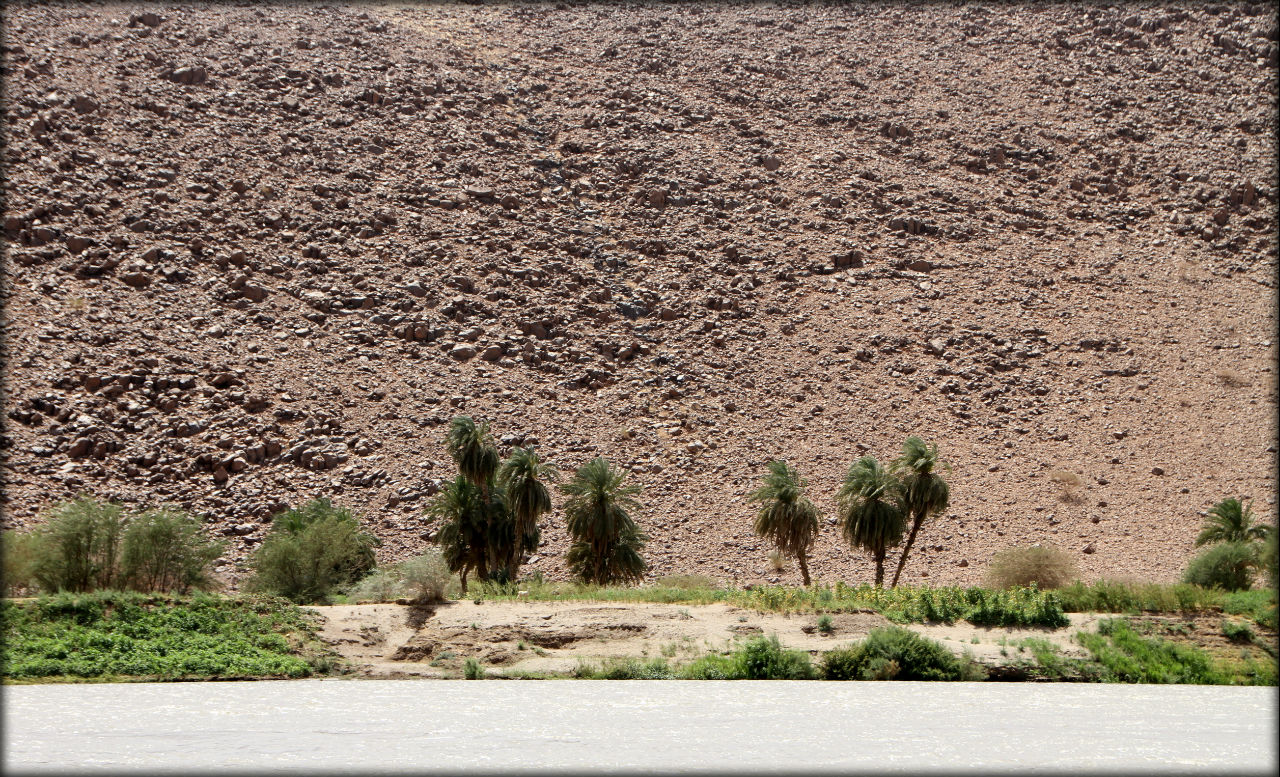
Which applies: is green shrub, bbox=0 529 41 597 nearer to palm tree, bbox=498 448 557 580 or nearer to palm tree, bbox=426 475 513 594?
palm tree, bbox=426 475 513 594

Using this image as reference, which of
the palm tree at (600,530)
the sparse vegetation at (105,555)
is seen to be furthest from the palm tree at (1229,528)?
the sparse vegetation at (105,555)

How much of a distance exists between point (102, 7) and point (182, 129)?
42.0 ft

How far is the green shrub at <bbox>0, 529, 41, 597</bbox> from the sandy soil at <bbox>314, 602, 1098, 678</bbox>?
8.72 meters

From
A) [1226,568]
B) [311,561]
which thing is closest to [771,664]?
[311,561]

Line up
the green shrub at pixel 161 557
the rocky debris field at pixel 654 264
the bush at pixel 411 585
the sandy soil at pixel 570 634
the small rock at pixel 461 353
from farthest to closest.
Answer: the small rock at pixel 461 353 → the rocky debris field at pixel 654 264 → the green shrub at pixel 161 557 → the bush at pixel 411 585 → the sandy soil at pixel 570 634

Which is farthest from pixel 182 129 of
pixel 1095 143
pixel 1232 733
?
pixel 1232 733

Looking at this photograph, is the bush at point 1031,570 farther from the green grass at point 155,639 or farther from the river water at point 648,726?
the green grass at point 155,639

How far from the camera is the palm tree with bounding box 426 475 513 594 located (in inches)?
1331

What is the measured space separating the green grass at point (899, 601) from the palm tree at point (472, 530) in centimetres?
694

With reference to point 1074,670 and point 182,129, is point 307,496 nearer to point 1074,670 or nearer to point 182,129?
point 182,129

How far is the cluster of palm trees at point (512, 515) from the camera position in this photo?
33688mm

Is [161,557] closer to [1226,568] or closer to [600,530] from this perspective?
[600,530]

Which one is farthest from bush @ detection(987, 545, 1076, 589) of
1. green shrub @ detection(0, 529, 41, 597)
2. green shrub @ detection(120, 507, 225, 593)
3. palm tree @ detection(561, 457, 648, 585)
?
green shrub @ detection(0, 529, 41, 597)

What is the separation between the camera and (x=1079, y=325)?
52.4 metres
